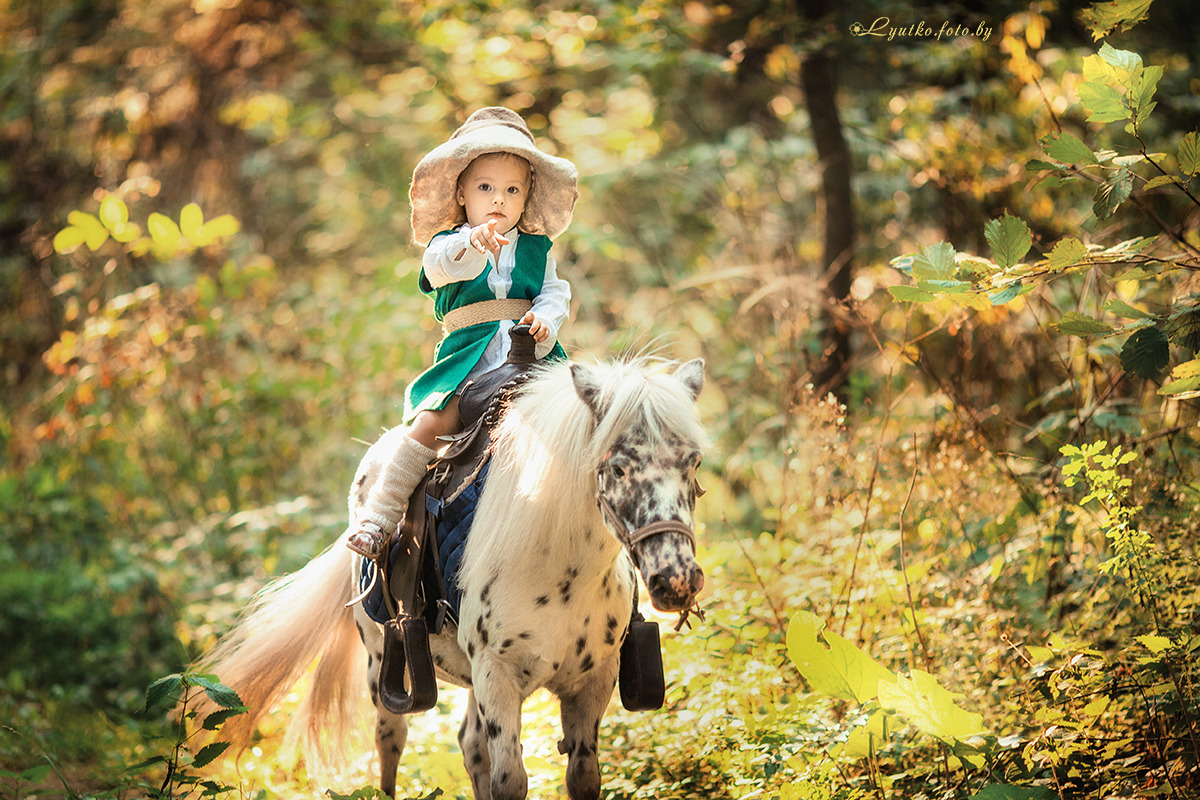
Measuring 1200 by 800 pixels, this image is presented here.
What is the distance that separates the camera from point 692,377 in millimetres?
2438

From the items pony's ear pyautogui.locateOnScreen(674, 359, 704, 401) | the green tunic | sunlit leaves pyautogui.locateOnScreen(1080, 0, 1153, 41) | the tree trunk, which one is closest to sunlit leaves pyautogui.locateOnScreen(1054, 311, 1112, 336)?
sunlit leaves pyautogui.locateOnScreen(1080, 0, 1153, 41)

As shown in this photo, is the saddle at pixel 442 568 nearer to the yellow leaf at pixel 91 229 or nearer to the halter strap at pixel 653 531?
the halter strap at pixel 653 531

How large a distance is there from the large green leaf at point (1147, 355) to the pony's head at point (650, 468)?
1233mm

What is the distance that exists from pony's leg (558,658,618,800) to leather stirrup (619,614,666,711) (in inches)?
2.5

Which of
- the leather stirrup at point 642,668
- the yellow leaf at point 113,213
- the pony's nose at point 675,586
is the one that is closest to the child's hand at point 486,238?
the pony's nose at point 675,586

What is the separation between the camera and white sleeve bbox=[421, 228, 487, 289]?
2787mm

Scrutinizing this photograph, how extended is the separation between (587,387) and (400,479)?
85cm

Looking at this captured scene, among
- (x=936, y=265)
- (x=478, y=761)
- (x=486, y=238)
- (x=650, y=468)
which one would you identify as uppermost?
(x=486, y=238)

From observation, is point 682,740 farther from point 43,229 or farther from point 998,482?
point 43,229

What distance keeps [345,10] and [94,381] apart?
4.30 meters

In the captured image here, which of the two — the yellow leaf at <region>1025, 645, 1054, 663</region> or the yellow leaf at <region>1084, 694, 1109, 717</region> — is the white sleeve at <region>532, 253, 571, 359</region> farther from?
the yellow leaf at <region>1084, 694, 1109, 717</region>

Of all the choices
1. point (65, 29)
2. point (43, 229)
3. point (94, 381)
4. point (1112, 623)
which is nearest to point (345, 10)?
point (65, 29)

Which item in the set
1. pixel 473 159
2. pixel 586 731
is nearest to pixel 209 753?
pixel 586 731

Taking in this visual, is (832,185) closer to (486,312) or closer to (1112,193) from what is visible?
(1112,193)
